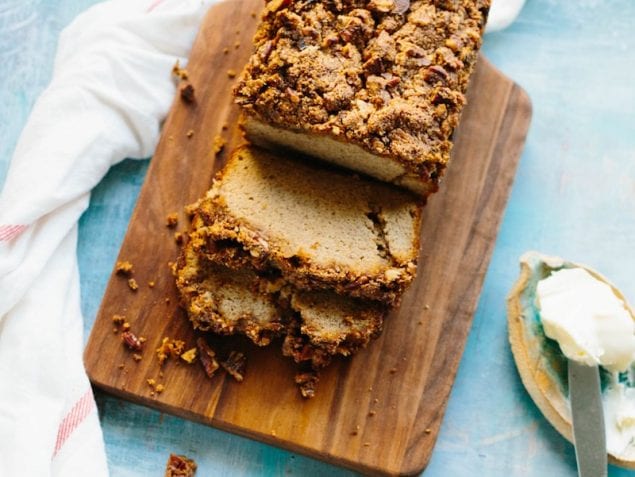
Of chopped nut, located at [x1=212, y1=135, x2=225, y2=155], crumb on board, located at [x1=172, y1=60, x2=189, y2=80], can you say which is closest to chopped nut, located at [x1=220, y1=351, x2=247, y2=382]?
chopped nut, located at [x1=212, y1=135, x2=225, y2=155]

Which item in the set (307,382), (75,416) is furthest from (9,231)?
(307,382)

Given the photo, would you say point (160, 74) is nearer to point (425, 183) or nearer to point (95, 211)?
point (95, 211)

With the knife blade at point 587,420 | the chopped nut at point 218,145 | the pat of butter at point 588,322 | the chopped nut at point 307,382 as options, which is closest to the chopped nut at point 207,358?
the chopped nut at point 307,382

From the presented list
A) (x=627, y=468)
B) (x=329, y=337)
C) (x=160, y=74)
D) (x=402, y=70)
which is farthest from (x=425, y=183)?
(x=627, y=468)

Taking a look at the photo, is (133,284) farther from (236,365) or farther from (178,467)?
(178,467)

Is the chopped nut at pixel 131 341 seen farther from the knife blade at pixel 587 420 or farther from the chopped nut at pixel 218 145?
the knife blade at pixel 587 420

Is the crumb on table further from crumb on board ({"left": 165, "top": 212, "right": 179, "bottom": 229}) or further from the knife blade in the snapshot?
the knife blade
